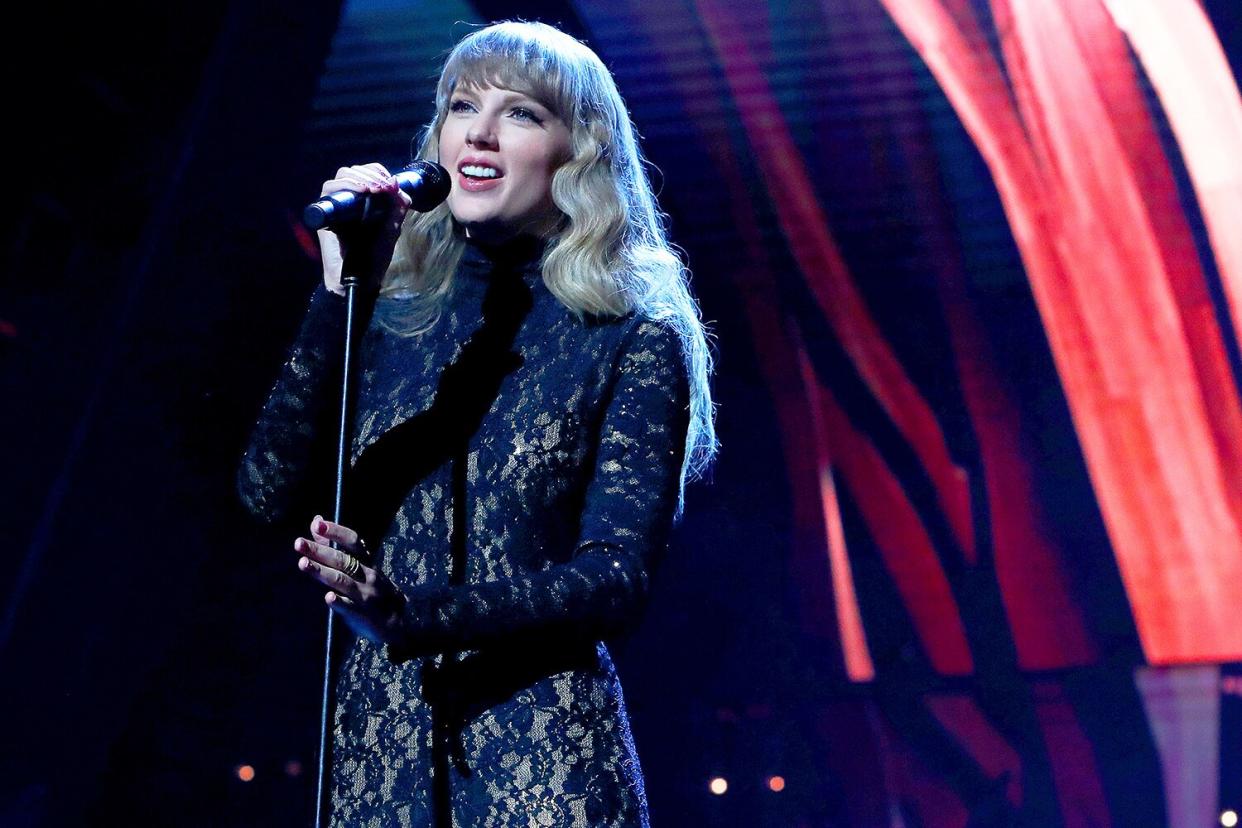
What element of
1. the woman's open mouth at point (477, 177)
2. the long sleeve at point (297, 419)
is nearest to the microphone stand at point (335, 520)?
the long sleeve at point (297, 419)

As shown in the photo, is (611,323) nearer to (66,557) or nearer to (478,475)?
(478,475)

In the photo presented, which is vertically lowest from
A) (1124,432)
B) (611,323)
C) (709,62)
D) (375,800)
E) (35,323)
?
(375,800)

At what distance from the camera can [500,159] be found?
137 cm

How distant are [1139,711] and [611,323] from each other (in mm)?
2449

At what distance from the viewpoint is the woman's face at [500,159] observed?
135cm

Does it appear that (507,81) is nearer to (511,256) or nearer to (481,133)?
(481,133)

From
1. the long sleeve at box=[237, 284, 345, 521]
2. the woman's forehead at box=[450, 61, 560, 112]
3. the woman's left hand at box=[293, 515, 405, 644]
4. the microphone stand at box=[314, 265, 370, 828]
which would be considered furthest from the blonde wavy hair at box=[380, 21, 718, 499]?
the woman's left hand at box=[293, 515, 405, 644]

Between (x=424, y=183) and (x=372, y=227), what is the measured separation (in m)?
0.11

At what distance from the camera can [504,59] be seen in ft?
4.61

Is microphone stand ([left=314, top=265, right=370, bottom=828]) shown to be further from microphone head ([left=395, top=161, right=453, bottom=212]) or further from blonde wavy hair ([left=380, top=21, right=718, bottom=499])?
blonde wavy hair ([left=380, top=21, right=718, bottom=499])

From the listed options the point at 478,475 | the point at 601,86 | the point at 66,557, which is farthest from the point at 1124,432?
the point at 66,557

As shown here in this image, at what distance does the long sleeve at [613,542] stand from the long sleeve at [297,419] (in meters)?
0.28

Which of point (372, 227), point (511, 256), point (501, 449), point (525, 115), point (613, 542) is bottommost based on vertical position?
point (613, 542)

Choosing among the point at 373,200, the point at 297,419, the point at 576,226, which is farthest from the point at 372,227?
the point at 576,226
